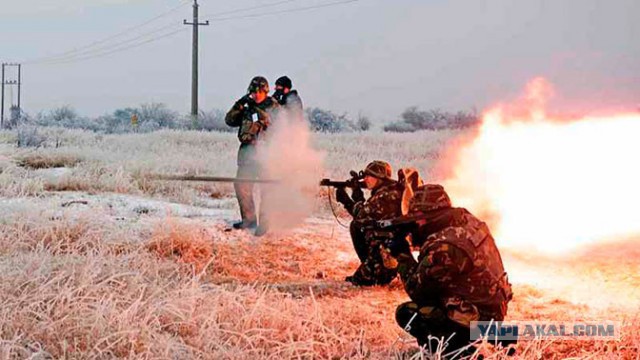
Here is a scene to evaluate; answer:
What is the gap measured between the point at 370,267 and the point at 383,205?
2.28ft

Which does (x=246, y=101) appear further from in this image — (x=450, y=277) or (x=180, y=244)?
(x=450, y=277)

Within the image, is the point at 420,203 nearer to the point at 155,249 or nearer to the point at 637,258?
the point at 155,249

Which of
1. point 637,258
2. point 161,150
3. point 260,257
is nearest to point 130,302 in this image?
point 260,257

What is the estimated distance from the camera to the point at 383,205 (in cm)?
691

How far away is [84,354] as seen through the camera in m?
4.28

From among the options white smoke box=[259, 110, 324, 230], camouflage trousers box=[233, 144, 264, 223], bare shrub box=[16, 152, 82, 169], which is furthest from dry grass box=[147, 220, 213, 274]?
bare shrub box=[16, 152, 82, 169]

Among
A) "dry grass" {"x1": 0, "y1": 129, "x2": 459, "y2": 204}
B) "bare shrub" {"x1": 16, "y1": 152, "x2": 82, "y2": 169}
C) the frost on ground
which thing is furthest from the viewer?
"bare shrub" {"x1": 16, "y1": 152, "x2": 82, "y2": 169}

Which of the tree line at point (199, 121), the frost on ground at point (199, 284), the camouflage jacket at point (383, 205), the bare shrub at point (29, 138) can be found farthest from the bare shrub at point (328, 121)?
the camouflage jacket at point (383, 205)

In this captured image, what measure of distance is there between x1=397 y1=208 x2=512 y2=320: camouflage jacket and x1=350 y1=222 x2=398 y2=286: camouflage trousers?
7.13 ft

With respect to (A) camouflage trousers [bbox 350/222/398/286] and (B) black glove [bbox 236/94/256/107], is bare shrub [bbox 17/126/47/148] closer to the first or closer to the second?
(B) black glove [bbox 236/94/256/107]

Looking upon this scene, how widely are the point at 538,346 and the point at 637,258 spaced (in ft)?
14.2

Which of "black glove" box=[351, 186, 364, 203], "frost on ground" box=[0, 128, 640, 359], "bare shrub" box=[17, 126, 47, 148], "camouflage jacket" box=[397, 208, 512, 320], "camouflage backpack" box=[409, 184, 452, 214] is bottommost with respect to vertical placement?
"frost on ground" box=[0, 128, 640, 359]

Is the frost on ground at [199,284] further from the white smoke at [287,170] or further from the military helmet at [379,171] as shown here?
the military helmet at [379,171]

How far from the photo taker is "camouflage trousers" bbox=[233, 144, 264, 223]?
8992 millimetres
